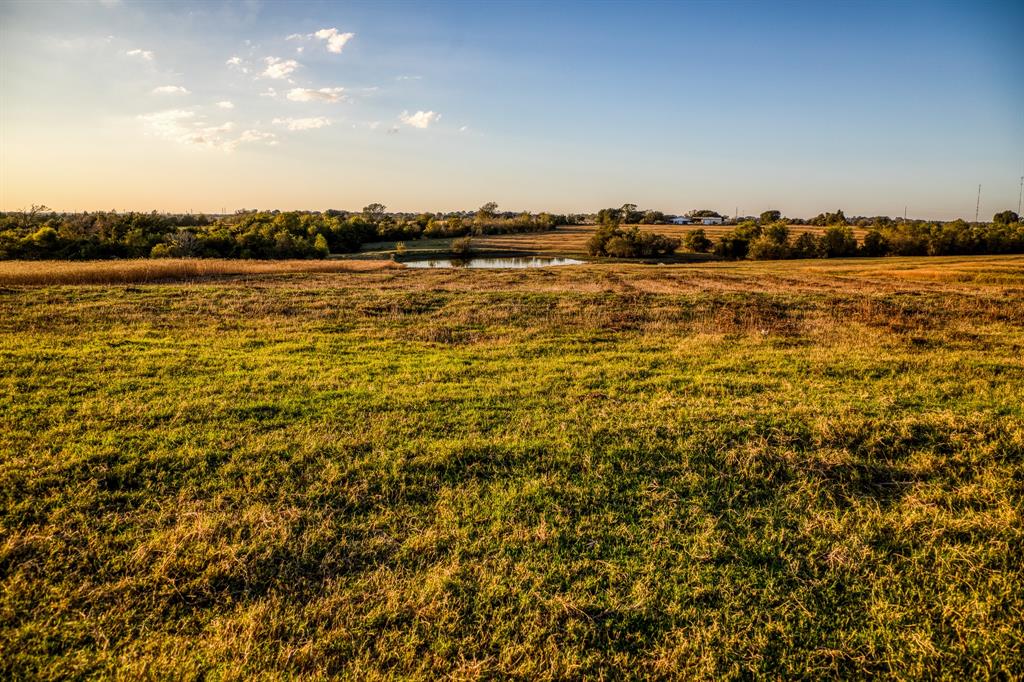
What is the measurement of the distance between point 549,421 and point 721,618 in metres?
4.16

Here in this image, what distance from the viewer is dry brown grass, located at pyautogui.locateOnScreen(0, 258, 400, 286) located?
92.9 feet

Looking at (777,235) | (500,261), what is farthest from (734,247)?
(500,261)

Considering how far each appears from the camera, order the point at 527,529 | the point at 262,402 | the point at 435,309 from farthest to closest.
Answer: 1. the point at 435,309
2. the point at 262,402
3. the point at 527,529

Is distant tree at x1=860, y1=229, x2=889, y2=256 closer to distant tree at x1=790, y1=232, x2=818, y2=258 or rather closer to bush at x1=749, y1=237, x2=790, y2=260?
distant tree at x1=790, y1=232, x2=818, y2=258

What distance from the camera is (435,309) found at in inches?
822

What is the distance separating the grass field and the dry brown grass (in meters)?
22.4

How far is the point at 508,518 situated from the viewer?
577 centimetres

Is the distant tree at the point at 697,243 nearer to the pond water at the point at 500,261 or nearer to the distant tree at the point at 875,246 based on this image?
the pond water at the point at 500,261

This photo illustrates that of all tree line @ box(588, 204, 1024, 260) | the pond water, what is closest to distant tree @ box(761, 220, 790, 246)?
tree line @ box(588, 204, 1024, 260)

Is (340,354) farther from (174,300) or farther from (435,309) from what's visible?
(174,300)

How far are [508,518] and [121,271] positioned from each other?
3681 cm

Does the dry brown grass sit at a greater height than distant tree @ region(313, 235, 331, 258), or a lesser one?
lesser

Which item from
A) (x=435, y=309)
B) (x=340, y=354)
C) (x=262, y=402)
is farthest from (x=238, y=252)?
(x=262, y=402)

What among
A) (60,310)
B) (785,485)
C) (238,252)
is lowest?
(785,485)
